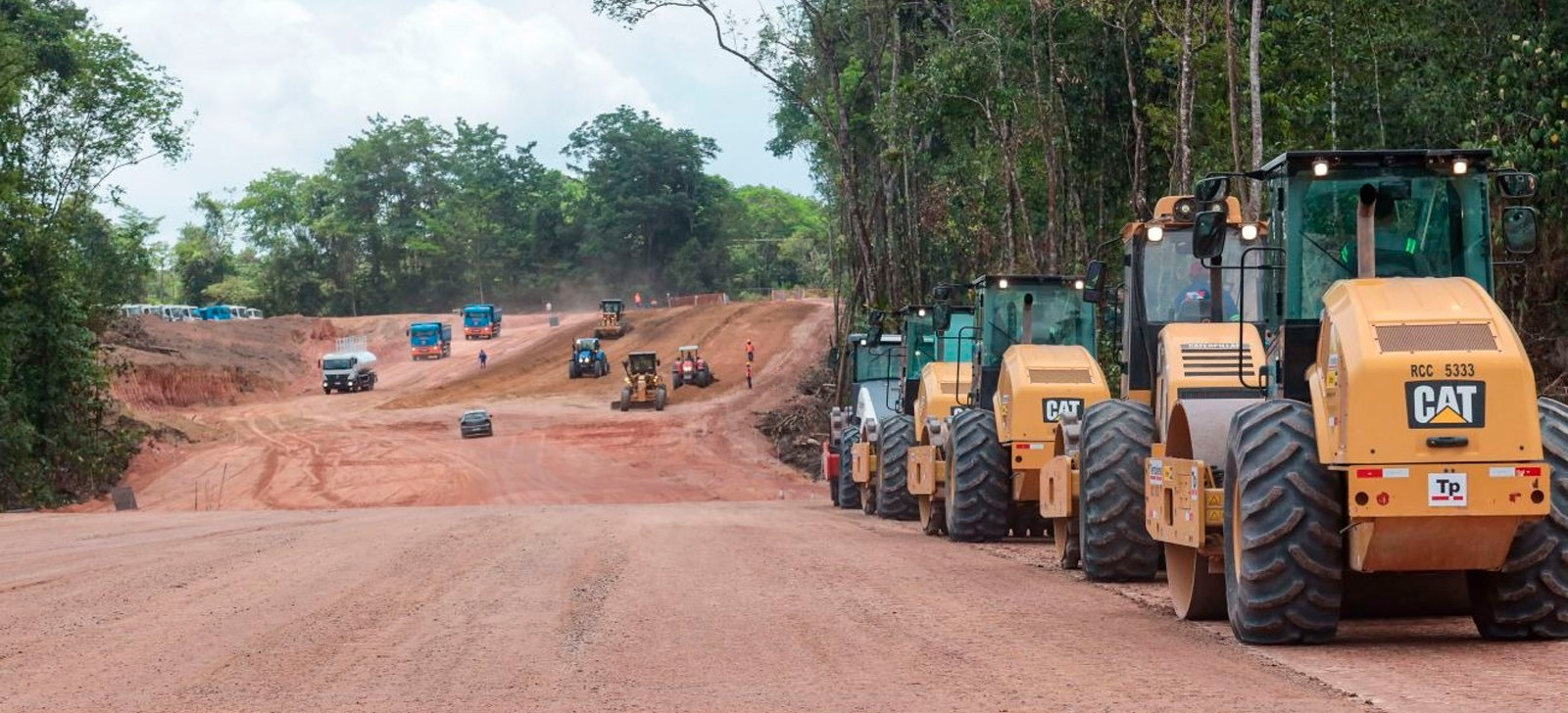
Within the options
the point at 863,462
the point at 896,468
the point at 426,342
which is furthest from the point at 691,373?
the point at 896,468

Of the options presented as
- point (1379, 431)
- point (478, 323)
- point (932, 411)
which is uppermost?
point (478, 323)

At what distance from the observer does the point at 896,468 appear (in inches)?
973

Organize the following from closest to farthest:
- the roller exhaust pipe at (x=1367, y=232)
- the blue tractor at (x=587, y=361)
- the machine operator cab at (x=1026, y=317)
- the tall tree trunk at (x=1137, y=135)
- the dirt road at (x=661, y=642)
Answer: the dirt road at (x=661, y=642), the roller exhaust pipe at (x=1367, y=232), the machine operator cab at (x=1026, y=317), the tall tree trunk at (x=1137, y=135), the blue tractor at (x=587, y=361)

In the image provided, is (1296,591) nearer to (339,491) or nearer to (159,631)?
(159,631)

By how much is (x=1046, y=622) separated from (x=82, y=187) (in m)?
50.3

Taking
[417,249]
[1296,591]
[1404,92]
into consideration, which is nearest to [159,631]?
[1296,591]

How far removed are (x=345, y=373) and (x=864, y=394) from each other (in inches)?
2038

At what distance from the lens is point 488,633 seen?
10.7 metres

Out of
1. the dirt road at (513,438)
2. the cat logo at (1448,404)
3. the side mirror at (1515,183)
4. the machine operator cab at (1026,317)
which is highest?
the side mirror at (1515,183)

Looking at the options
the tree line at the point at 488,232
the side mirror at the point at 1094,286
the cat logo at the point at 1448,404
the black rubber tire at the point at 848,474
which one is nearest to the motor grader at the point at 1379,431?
the cat logo at the point at 1448,404

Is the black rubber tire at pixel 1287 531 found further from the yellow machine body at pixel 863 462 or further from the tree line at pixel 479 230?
the tree line at pixel 479 230

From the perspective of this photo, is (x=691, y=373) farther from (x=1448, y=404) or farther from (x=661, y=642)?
(x=1448, y=404)

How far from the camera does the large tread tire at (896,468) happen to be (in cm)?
2466

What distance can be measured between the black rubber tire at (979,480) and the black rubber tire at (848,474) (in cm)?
1071
